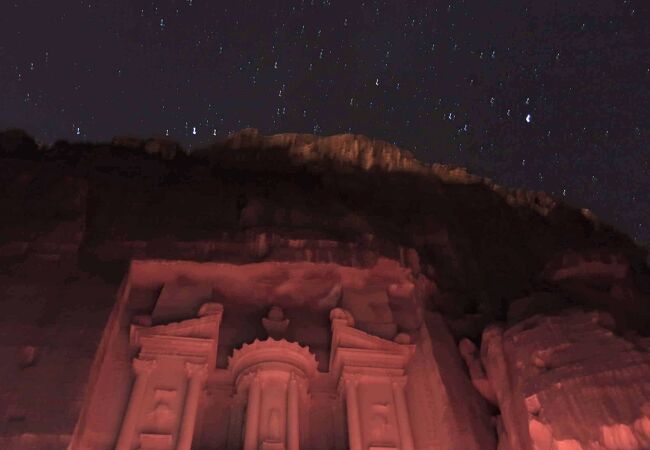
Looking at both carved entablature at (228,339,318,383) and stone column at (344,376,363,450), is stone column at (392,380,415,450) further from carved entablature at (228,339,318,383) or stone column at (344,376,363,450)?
carved entablature at (228,339,318,383)

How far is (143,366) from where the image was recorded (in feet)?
42.5

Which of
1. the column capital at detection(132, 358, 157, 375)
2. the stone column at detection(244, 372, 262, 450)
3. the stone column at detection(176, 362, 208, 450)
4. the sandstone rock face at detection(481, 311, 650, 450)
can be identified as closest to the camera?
the sandstone rock face at detection(481, 311, 650, 450)

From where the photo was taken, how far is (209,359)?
13.4 meters

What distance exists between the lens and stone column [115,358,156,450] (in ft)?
38.3

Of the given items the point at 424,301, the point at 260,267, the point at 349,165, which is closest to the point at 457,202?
the point at 349,165

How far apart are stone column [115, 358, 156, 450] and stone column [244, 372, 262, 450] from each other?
1.94 metres

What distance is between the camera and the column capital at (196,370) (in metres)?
13.0

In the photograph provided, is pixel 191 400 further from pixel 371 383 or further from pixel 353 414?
pixel 371 383

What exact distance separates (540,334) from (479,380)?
69.8 inches

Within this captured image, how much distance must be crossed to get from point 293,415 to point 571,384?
497 cm

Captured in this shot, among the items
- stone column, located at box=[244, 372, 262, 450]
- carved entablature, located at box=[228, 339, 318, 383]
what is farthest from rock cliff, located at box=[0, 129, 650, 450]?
stone column, located at box=[244, 372, 262, 450]

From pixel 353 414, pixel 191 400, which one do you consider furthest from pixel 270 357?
pixel 353 414

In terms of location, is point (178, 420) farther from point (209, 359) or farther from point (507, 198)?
point (507, 198)

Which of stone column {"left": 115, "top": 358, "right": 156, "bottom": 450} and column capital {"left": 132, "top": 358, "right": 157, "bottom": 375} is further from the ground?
column capital {"left": 132, "top": 358, "right": 157, "bottom": 375}
